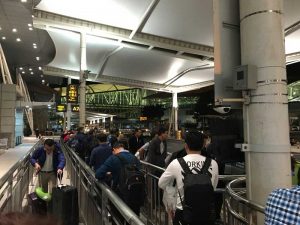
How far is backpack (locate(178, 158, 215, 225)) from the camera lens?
338 cm

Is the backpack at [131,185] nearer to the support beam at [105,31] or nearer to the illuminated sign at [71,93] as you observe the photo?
the support beam at [105,31]

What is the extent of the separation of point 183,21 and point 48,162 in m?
16.4

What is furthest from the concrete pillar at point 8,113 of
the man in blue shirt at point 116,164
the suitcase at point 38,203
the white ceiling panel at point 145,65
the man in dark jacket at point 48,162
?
the man in blue shirt at point 116,164

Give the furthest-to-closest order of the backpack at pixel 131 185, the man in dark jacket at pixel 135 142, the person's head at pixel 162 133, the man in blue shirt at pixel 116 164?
the man in dark jacket at pixel 135 142 → the person's head at pixel 162 133 → the man in blue shirt at pixel 116 164 → the backpack at pixel 131 185

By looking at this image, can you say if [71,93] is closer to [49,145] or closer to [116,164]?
[49,145]

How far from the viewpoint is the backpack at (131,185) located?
4.64m

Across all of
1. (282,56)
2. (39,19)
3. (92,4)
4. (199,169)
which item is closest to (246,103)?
(282,56)

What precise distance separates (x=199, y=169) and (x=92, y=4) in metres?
18.9

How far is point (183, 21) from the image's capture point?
21922mm

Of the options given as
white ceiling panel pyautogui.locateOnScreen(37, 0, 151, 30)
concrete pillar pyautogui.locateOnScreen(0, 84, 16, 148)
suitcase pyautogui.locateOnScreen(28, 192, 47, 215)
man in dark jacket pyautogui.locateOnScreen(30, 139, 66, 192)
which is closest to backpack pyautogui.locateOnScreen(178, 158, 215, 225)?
suitcase pyautogui.locateOnScreen(28, 192, 47, 215)

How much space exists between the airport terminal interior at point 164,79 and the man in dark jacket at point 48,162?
0.97 feet

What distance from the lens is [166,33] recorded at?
2477 centimetres

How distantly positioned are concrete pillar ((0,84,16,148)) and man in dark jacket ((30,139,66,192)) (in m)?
20.2

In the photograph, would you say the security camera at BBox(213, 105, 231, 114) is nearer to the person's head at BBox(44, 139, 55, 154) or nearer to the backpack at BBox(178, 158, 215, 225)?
the backpack at BBox(178, 158, 215, 225)
